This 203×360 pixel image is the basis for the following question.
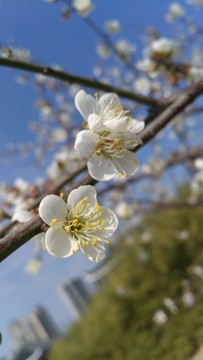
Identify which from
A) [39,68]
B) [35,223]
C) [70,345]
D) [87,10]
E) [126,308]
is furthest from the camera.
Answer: [70,345]

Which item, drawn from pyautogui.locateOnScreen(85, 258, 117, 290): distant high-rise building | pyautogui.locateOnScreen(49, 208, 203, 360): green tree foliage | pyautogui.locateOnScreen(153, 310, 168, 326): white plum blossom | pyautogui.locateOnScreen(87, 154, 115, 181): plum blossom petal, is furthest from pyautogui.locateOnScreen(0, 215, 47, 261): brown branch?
pyautogui.locateOnScreen(85, 258, 117, 290): distant high-rise building

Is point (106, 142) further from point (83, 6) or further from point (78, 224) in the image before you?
point (83, 6)

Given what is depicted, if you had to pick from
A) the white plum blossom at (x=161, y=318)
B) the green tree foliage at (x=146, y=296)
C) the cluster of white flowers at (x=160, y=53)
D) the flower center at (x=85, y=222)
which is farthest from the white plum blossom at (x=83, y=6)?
the white plum blossom at (x=161, y=318)

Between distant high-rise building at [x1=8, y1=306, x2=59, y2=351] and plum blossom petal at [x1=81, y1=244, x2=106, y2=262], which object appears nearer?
plum blossom petal at [x1=81, y1=244, x2=106, y2=262]

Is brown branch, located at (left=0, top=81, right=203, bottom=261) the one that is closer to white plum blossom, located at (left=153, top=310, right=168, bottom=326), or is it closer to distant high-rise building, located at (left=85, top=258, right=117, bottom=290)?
white plum blossom, located at (left=153, top=310, right=168, bottom=326)

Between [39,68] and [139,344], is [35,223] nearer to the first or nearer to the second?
[39,68]

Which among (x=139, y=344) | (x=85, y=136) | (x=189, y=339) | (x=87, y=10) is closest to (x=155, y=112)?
(x=85, y=136)
